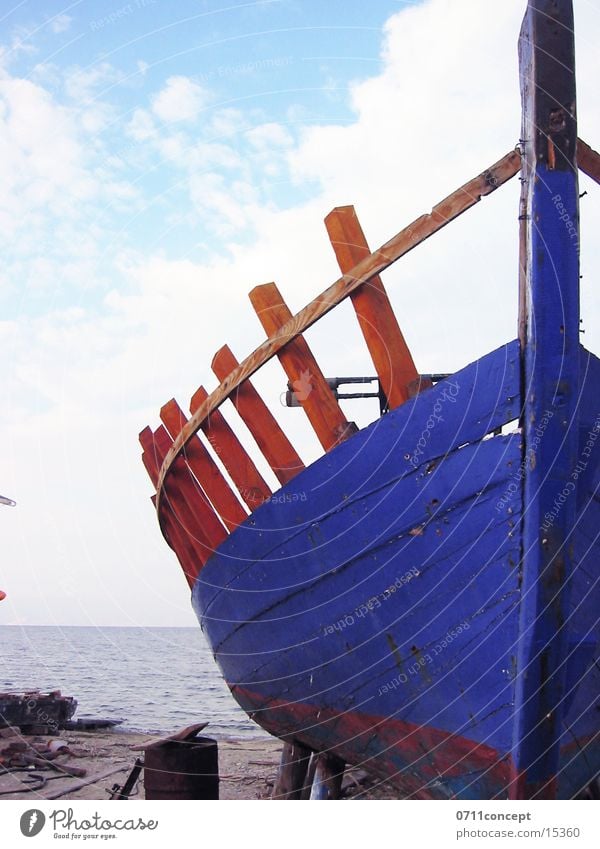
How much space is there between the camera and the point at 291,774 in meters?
8.07

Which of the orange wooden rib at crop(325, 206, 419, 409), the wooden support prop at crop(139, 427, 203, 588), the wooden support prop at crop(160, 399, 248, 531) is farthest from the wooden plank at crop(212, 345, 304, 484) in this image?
the wooden support prop at crop(139, 427, 203, 588)

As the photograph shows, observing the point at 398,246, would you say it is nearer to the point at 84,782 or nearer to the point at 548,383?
the point at 548,383

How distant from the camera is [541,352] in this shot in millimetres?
4191

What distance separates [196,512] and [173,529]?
1562 mm

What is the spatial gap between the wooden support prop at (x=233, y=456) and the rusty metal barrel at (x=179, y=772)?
207 cm

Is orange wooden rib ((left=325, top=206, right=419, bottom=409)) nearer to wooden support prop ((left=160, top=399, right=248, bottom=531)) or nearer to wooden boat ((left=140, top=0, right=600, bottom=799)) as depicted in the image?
wooden boat ((left=140, top=0, right=600, bottom=799))

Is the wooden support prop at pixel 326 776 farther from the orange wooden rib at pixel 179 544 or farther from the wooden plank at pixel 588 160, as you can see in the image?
the wooden plank at pixel 588 160

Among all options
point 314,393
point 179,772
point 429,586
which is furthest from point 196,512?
point 429,586

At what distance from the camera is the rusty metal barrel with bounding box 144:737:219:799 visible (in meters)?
5.77

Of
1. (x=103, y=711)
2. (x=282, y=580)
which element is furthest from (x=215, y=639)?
(x=103, y=711)

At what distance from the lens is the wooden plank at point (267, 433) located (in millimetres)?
5539

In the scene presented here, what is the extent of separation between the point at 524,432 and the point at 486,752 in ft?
6.28

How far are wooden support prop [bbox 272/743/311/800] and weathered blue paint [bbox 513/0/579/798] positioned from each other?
14.0 ft

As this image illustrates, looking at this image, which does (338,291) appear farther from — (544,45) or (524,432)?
(544,45)
